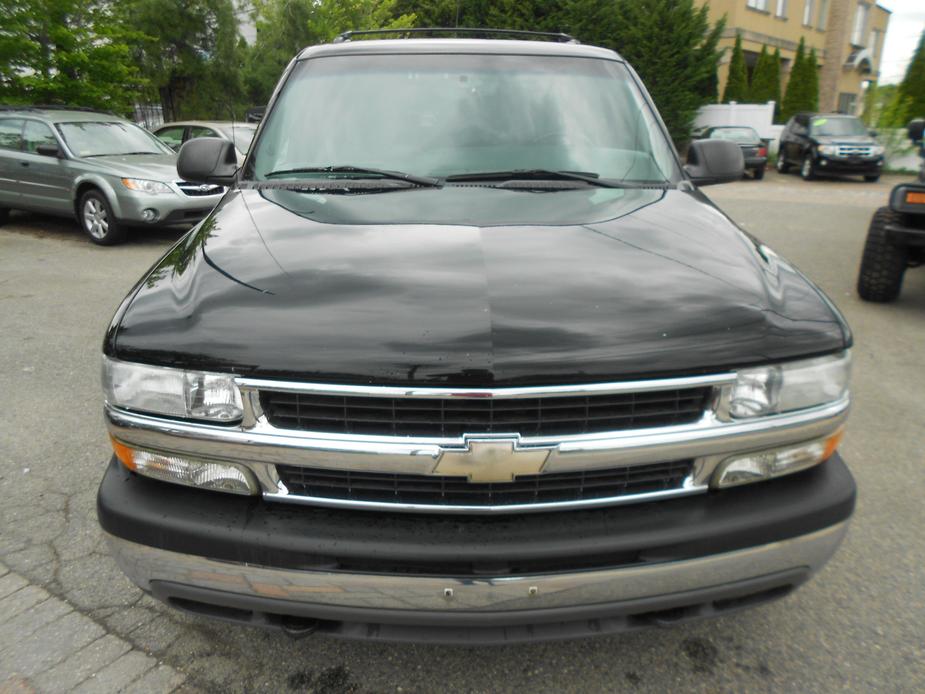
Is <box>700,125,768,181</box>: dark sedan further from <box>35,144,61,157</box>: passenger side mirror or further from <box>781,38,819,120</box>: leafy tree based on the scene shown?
<box>35,144,61,157</box>: passenger side mirror

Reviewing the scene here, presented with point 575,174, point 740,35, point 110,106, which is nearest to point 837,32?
point 740,35

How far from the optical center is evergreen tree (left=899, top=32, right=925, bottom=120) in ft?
81.1

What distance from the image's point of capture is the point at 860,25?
4484cm

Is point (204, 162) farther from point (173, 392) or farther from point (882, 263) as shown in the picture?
point (882, 263)

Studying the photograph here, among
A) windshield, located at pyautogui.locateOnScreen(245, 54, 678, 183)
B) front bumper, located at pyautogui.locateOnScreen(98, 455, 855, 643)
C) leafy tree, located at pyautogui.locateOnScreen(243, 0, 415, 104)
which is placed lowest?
front bumper, located at pyautogui.locateOnScreen(98, 455, 855, 643)

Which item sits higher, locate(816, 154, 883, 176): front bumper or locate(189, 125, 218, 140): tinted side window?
locate(189, 125, 218, 140): tinted side window

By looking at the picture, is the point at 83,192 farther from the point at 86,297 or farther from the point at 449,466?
the point at 449,466

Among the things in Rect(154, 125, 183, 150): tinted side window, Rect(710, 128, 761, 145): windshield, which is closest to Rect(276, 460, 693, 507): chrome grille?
Rect(154, 125, 183, 150): tinted side window

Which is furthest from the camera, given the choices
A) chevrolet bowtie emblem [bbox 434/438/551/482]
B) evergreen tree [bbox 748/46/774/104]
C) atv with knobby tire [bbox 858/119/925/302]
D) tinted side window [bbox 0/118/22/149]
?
evergreen tree [bbox 748/46/774/104]

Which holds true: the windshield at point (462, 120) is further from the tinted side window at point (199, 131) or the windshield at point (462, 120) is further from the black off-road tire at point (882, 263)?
the tinted side window at point (199, 131)

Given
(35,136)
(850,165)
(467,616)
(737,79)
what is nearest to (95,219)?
(35,136)

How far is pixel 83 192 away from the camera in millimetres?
9641

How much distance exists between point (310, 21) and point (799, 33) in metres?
28.2

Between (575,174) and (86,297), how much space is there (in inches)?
222
